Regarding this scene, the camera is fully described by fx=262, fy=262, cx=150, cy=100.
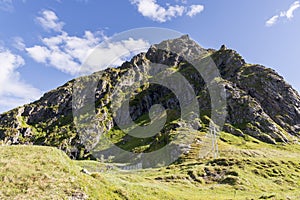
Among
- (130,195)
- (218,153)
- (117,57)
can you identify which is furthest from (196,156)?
(130,195)

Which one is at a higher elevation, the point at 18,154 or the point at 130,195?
the point at 18,154

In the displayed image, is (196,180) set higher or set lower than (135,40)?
lower

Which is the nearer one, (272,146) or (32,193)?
(32,193)

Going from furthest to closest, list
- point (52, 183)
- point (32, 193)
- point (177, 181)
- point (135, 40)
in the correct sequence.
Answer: point (135, 40) → point (177, 181) → point (52, 183) → point (32, 193)

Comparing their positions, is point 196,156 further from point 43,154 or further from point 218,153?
point 43,154

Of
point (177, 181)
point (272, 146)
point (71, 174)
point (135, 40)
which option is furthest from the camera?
point (272, 146)

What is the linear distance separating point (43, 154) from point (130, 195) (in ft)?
38.9

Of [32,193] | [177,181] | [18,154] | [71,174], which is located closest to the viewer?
[32,193]

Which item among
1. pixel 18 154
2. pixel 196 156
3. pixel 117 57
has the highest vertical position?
pixel 117 57

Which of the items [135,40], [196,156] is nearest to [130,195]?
[135,40]

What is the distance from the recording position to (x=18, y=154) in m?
32.0

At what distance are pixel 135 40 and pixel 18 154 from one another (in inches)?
2130

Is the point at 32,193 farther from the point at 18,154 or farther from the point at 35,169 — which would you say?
the point at 18,154

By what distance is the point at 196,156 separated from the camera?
401ft
